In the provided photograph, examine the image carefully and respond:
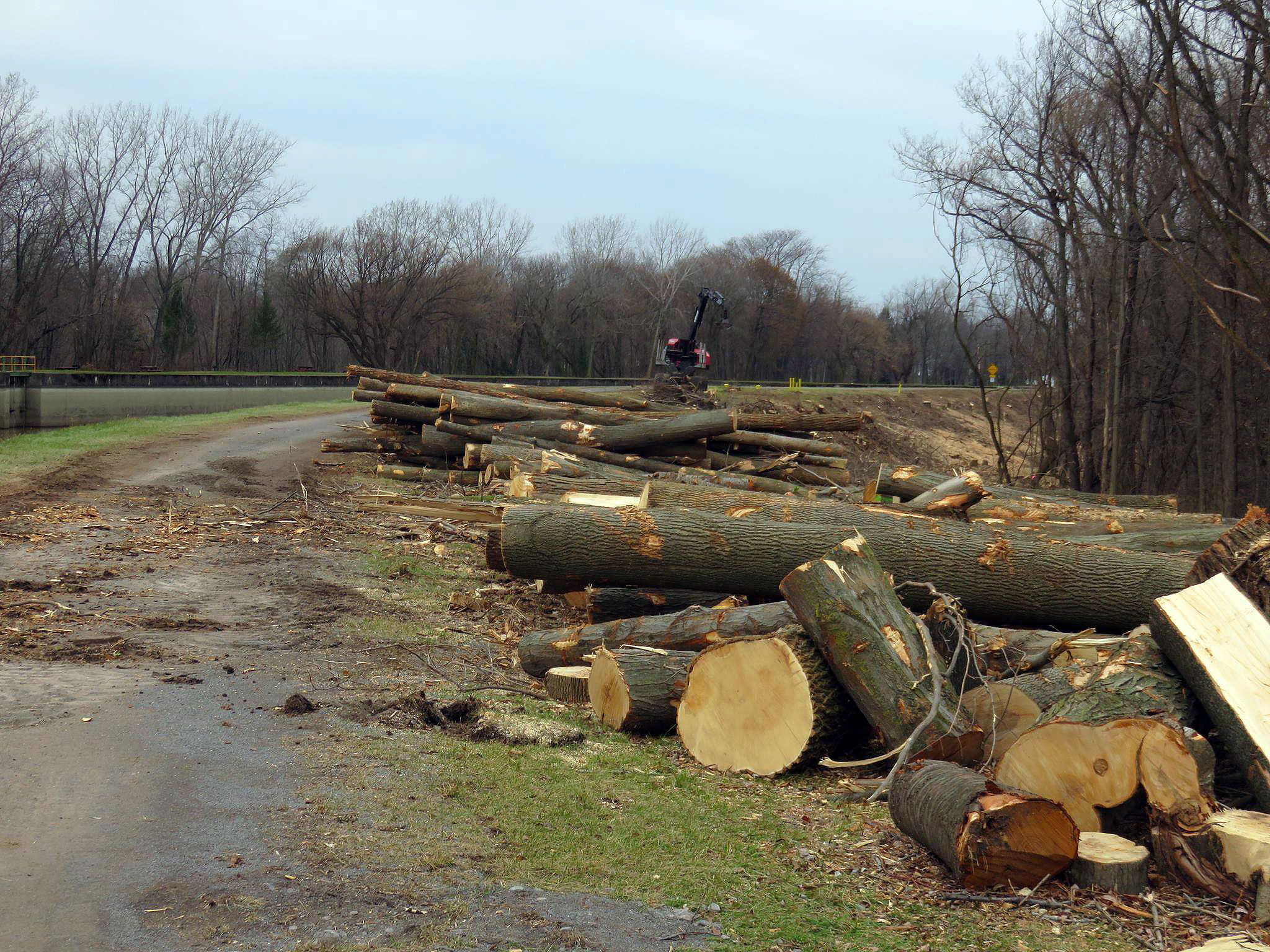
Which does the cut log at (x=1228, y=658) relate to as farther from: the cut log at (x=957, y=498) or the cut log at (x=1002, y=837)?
the cut log at (x=957, y=498)

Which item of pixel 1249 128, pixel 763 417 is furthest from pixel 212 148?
pixel 1249 128

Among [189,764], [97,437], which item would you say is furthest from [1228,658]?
[97,437]

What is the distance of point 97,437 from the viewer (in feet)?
62.4

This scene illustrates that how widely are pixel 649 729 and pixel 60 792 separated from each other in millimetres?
2947

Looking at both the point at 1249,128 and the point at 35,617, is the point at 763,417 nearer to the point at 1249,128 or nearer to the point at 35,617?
the point at 1249,128

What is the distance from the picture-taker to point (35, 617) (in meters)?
7.20

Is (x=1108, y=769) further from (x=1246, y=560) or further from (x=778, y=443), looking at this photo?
(x=778, y=443)

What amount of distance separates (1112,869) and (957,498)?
518 centimetres

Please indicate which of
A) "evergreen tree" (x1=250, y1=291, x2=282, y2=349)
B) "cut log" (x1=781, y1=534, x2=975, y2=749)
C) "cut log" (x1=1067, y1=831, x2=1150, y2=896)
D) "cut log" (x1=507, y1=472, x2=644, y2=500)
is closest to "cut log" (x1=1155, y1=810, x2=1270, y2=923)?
"cut log" (x1=1067, y1=831, x2=1150, y2=896)

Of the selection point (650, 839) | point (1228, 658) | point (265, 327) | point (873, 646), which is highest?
point (265, 327)

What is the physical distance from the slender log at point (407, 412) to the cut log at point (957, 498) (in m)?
10.5

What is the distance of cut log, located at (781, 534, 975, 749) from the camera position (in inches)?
203

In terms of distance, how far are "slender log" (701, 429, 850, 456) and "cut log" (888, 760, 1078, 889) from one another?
1369 centimetres

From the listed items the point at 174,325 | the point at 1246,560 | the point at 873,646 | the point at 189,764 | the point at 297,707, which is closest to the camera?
the point at 189,764
